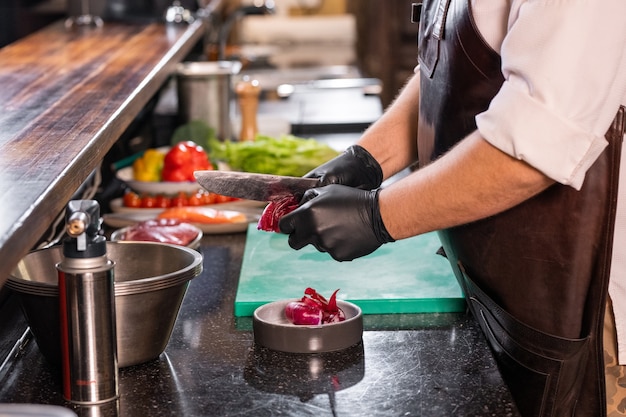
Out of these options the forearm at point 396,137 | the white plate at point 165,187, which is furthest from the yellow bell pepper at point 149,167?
the forearm at point 396,137

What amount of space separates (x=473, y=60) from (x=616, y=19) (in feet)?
1.05

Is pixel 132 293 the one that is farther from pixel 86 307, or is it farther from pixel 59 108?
pixel 59 108

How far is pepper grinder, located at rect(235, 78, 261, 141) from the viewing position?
4043 mm

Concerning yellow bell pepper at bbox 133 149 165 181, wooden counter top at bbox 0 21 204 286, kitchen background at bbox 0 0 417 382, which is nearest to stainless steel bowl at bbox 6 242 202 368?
wooden counter top at bbox 0 21 204 286

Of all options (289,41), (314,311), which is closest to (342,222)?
(314,311)

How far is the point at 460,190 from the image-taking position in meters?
1.58

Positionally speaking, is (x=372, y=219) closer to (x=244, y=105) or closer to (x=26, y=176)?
(x=26, y=176)

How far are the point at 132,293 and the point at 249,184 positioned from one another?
1.29 ft

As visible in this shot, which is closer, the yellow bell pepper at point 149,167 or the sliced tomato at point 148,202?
the sliced tomato at point 148,202

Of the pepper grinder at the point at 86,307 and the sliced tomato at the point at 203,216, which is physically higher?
the pepper grinder at the point at 86,307

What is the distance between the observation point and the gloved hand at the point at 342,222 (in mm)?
1696

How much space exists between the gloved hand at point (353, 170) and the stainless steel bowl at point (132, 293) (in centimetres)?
49

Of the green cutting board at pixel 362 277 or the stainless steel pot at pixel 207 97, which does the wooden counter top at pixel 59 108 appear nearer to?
the stainless steel pot at pixel 207 97

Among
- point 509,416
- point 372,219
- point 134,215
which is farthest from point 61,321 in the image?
point 134,215
